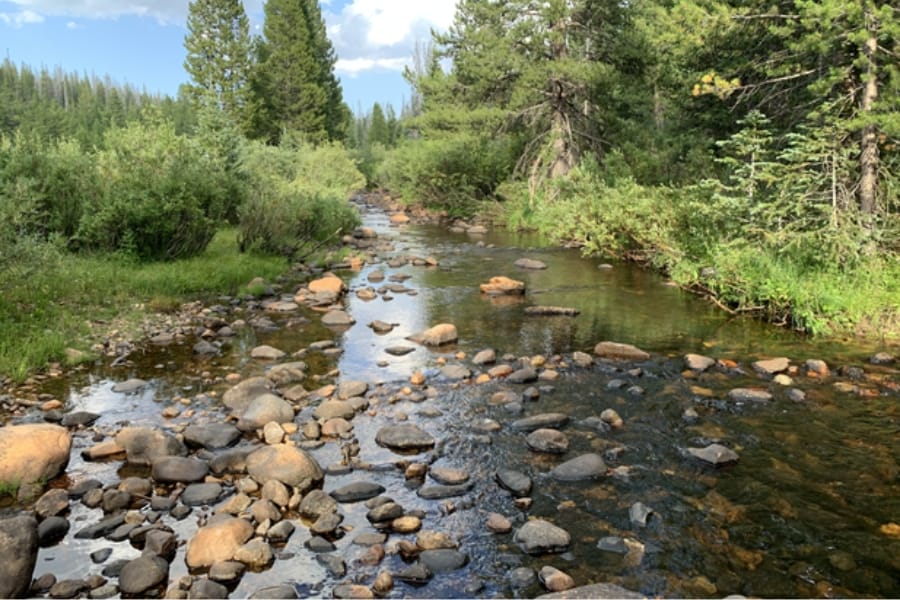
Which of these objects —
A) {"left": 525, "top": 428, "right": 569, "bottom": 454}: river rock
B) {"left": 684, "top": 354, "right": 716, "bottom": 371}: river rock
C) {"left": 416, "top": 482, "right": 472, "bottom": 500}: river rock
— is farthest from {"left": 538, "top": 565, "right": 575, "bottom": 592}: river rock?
{"left": 684, "top": 354, "right": 716, "bottom": 371}: river rock

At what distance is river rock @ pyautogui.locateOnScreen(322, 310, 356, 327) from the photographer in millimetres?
12062

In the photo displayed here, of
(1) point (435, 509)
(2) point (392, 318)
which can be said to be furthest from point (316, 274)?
(1) point (435, 509)

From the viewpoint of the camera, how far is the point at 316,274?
17156mm

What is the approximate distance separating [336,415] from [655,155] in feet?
61.2

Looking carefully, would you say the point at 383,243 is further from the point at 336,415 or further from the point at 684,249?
the point at 336,415

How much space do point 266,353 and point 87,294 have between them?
3.93 metres

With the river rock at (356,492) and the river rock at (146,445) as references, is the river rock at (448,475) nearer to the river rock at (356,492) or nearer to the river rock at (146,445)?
the river rock at (356,492)

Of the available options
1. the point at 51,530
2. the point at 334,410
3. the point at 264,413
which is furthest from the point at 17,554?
the point at 334,410

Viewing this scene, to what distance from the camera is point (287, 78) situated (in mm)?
50125

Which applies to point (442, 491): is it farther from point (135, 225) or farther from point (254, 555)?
point (135, 225)

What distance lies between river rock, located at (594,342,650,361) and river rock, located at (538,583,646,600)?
579 centimetres

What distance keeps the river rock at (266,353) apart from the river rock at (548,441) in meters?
4.62

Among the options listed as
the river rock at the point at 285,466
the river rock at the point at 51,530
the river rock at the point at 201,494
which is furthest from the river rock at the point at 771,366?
the river rock at the point at 51,530

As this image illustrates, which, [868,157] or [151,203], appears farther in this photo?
[151,203]
